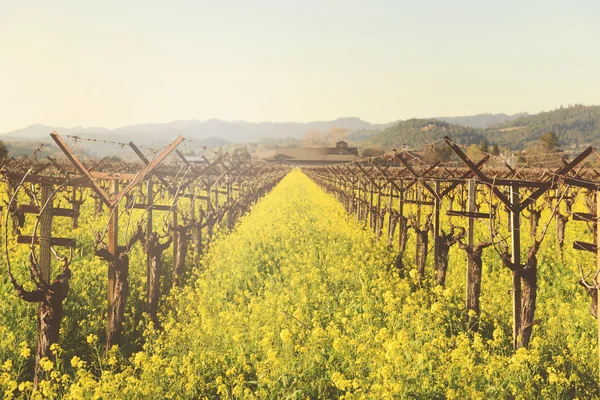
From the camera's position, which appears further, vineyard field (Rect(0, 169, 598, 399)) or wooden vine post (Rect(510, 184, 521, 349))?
wooden vine post (Rect(510, 184, 521, 349))

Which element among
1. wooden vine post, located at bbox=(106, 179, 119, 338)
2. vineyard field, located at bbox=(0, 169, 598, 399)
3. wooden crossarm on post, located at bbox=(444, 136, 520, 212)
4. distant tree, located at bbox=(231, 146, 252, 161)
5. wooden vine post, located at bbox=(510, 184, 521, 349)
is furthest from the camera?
distant tree, located at bbox=(231, 146, 252, 161)

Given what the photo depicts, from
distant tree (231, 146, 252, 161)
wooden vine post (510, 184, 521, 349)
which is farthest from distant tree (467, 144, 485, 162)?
distant tree (231, 146, 252, 161)

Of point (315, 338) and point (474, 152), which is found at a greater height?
point (474, 152)

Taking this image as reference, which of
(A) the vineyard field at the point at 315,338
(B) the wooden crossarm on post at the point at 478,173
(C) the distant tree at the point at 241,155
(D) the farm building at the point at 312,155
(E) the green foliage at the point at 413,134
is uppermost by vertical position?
(E) the green foliage at the point at 413,134

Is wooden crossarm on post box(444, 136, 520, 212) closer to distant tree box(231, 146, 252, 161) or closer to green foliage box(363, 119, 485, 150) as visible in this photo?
distant tree box(231, 146, 252, 161)

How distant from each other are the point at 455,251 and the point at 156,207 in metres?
8.53

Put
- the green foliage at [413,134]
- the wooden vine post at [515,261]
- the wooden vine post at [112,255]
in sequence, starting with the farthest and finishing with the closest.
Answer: the green foliage at [413,134] → the wooden vine post at [112,255] → the wooden vine post at [515,261]

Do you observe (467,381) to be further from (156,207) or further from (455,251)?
(455,251)

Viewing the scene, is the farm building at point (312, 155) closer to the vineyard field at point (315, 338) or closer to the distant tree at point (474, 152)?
the distant tree at point (474, 152)

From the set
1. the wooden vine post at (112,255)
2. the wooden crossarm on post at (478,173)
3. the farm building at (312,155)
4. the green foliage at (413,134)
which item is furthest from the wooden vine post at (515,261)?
the green foliage at (413,134)

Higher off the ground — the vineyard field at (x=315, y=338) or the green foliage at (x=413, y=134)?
the green foliage at (x=413, y=134)

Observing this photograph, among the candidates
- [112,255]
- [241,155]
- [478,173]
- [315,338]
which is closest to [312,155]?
[241,155]

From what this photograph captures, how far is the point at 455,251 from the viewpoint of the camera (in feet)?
43.1

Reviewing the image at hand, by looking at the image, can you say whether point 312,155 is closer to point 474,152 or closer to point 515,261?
point 474,152
